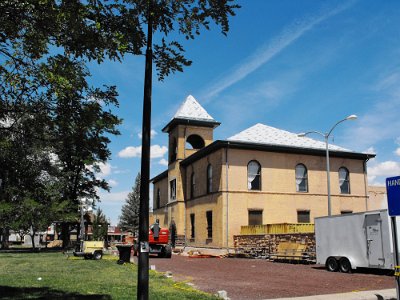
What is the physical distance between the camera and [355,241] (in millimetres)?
19062

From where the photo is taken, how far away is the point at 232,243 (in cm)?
3484

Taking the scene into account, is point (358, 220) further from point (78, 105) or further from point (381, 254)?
point (78, 105)

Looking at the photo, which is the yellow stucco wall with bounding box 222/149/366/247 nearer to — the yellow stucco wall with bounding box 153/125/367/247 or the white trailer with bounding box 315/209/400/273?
the yellow stucco wall with bounding box 153/125/367/247

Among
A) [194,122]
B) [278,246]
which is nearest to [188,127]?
[194,122]

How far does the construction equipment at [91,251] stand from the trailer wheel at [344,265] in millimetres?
15450

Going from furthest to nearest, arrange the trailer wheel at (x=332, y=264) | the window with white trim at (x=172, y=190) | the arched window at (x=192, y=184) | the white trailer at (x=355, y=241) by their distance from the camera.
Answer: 1. the window with white trim at (x=172, y=190)
2. the arched window at (x=192, y=184)
3. the trailer wheel at (x=332, y=264)
4. the white trailer at (x=355, y=241)

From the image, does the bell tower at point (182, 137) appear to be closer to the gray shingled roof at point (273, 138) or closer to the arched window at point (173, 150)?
the arched window at point (173, 150)

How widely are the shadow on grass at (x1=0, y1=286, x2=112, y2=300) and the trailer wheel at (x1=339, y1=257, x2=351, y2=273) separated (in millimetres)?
12831

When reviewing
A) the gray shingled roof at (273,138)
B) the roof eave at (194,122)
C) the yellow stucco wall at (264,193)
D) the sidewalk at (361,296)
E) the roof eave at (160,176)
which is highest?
the roof eave at (194,122)

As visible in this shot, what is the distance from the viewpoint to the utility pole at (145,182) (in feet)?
23.9

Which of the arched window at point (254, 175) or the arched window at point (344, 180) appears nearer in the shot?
the arched window at point (254, 175)

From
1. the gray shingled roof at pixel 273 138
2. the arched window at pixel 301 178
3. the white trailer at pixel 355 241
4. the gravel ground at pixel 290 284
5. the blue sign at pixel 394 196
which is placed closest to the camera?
the blue sign at pixel 394 196

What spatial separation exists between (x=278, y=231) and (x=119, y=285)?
19.1 m

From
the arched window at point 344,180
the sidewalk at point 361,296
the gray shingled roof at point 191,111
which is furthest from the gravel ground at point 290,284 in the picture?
the gray shingled roof at point 191,111
